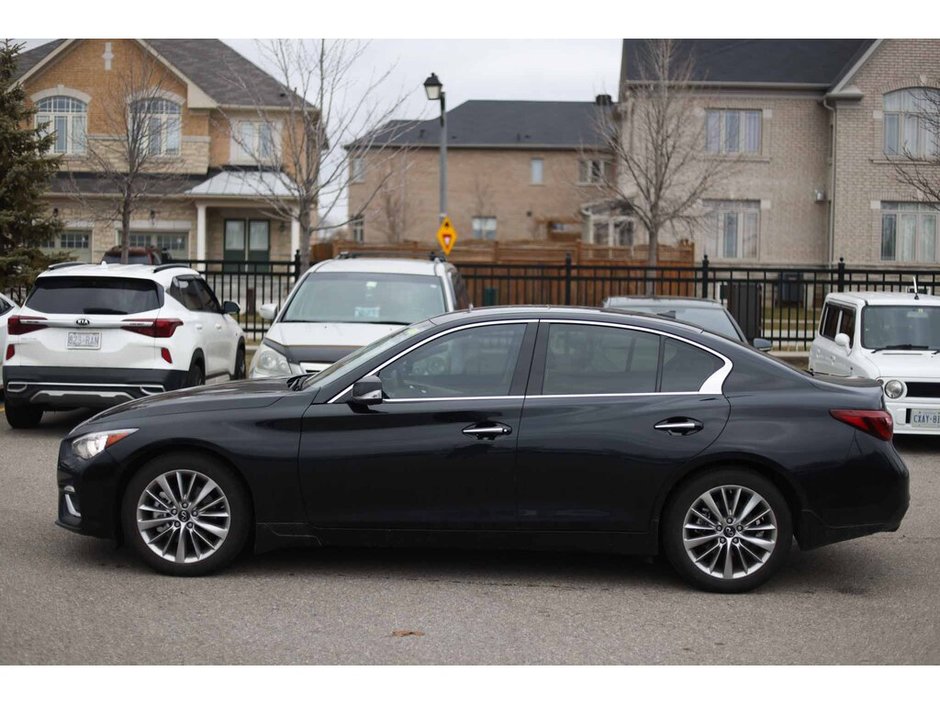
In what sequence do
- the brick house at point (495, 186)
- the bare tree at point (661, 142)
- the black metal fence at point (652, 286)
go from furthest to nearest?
the brick house at point (495, 186) → the bare tree at point (661, 142) → the black metal fence at point (652, 286)

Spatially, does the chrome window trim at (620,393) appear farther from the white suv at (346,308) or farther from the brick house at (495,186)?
the brick house at (495,186)

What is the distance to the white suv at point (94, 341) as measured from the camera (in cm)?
1170

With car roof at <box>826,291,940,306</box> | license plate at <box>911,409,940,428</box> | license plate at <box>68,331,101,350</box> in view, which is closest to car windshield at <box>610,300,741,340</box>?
car roof at <box>826,291,940,306</box>

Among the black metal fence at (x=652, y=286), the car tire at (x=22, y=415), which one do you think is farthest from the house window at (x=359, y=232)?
the car tire at (x=22, y=415)

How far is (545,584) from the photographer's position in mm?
6707

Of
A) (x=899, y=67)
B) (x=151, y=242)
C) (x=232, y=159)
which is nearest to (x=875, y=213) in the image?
(x=899, y=67)

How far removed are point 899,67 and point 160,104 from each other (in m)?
A: 23.2

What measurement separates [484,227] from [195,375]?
4658cm

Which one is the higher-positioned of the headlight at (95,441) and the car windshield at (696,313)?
the car windshield at (696,313)

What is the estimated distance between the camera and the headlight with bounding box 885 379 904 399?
11.8 metres

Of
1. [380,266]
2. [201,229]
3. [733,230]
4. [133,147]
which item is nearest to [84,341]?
[380,266]

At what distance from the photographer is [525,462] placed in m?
6.50

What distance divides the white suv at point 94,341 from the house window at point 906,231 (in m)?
29.2

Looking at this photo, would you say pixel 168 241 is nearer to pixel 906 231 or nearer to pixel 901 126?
pixel 901 126
